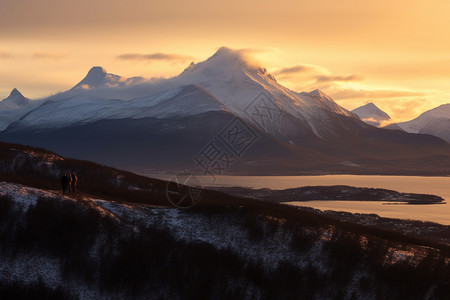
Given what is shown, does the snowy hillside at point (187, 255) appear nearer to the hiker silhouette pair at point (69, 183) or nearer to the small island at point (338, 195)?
the hiker silhouette pair at point (69, 183)

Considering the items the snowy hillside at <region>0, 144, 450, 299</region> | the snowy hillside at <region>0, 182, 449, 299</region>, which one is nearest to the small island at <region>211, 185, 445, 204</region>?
the snowy hillside at <region>0, 144, 450, 299</region>

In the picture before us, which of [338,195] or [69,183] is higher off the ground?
[69,183]

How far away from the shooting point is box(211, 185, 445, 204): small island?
160 m

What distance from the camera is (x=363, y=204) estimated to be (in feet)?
495

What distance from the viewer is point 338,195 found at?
170m

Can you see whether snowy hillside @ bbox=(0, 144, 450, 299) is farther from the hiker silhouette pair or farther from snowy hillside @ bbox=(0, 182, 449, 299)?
the hiker silhouette pair

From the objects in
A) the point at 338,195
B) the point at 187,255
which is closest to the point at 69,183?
the point at 187,255

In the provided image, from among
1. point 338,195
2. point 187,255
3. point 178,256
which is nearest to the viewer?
point 178,256

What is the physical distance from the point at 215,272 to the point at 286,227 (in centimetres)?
Answer: 941

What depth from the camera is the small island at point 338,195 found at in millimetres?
160113

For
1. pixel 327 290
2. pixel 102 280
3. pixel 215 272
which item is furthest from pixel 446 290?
pixel 102 280

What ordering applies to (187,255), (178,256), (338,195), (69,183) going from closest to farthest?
(178,256), (187,255), (69,183), (338,195)

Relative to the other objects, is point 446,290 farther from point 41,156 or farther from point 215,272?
point 41,156

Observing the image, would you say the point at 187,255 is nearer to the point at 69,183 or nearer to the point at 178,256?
the point at 178,256
